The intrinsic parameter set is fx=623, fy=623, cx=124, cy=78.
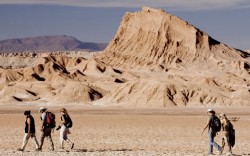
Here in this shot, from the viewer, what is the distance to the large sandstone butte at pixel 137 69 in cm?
9819

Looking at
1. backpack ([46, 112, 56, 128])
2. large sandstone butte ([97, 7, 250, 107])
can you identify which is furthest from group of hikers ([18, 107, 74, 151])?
large sandstone butte ([97, 7, 250, 107])

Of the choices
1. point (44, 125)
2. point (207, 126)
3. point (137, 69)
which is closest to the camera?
point (207, 126)

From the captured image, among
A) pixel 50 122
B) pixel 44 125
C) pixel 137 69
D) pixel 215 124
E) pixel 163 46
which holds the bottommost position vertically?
pixel 137 69

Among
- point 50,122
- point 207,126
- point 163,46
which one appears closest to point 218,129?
point 207,126

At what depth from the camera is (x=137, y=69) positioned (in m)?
133

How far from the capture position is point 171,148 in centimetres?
2353

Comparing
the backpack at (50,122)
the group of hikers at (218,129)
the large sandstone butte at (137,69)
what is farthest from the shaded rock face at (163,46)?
the group of hikers at (218,129)

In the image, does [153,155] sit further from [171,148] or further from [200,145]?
[200,145]

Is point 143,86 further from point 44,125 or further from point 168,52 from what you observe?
point 44,125

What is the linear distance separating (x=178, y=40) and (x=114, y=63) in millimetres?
15128

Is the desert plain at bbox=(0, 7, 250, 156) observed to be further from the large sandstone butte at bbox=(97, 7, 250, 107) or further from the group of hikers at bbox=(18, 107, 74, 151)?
the group of hikers at bbox=(18, 107, 74, 151)

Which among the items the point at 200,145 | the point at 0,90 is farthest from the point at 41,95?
the point at 200,145

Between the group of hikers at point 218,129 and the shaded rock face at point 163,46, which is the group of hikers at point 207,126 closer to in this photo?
the group of hikers at point 218,129

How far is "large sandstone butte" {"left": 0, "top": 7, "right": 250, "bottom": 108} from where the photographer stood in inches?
3866
